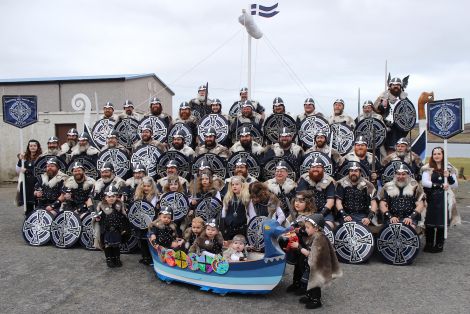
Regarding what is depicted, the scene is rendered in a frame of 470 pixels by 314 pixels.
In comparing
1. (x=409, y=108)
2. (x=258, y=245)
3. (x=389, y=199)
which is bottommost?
(x=258, y=245)

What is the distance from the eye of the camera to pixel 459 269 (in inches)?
274

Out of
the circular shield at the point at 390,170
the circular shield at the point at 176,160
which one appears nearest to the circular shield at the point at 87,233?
the circular shield at the point at 176,160

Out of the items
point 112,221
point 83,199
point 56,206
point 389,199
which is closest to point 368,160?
point 389,199

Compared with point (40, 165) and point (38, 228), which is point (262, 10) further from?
point (38, 228)

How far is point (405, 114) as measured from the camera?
9.57 m

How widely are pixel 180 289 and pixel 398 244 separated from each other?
3.66 meters

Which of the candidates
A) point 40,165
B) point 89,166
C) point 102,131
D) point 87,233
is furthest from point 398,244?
point 40,165

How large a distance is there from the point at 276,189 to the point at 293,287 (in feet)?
6.83

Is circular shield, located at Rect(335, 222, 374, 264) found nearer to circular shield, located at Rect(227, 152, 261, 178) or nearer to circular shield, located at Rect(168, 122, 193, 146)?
circular shield, located at Rect(227, 152, 261, 178)

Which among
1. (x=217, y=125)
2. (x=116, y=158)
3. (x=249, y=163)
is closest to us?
(x=249, y=163)

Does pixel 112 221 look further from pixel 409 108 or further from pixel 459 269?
pixel 409 108

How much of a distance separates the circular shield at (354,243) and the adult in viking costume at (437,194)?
166cm

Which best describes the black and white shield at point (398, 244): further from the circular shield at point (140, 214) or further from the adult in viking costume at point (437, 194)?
the circular shield at point (140, 214)

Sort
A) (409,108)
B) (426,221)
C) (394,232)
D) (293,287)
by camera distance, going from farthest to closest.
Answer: (409,108) → (426,221) → (394,232) → (293,287)
